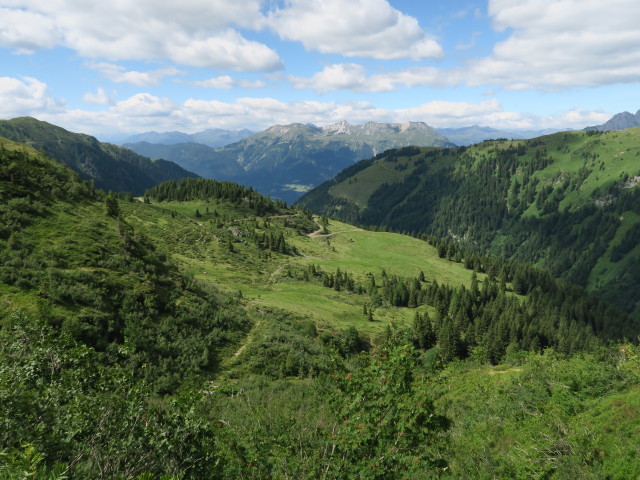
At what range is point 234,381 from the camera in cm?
3794

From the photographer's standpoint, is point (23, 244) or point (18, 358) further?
point (23, 244)

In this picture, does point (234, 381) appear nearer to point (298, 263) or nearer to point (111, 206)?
point (111, 206)

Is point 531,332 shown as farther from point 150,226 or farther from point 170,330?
point 150,226

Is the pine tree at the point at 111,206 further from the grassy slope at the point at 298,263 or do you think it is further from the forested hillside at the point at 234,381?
the grassy slope at the point at 298,263

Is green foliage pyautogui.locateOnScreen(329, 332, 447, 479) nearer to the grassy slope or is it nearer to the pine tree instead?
the grassy slope

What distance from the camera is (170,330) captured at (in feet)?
133

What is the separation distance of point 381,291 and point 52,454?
407 ft

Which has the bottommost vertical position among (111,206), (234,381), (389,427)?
(234,381)

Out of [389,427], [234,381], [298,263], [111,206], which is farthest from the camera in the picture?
[298,263]

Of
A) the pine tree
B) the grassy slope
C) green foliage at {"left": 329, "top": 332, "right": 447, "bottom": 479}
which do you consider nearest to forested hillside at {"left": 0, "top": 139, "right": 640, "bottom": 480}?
green foliage at {"left": 329, "top": 332, "right": 447, "bottom": 479}

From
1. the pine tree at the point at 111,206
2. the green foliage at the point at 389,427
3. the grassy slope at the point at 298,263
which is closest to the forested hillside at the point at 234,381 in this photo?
the green foliage at the point at 389,427

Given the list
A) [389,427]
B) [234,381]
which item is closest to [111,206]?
[234,381]

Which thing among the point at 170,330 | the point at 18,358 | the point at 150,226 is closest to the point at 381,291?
the point at 150,226

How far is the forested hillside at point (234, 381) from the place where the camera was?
1164 cm
